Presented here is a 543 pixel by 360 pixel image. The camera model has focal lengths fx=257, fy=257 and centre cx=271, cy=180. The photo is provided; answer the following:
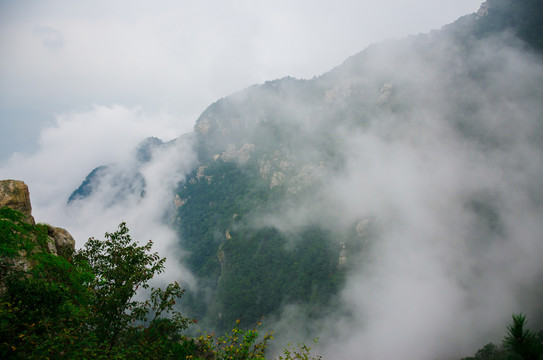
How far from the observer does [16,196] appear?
1545cm

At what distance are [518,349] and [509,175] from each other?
675 ft

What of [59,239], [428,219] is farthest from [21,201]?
[428,219]

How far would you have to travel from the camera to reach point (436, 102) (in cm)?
19188

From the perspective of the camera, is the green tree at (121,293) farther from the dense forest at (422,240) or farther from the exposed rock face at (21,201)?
the dense forest at (422,240)

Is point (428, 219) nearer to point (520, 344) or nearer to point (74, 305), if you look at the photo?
point (520, 344)

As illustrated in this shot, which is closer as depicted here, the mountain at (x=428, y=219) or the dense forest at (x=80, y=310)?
the dense forest at (x=80, y=310)

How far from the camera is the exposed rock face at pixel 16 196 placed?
15.0 m

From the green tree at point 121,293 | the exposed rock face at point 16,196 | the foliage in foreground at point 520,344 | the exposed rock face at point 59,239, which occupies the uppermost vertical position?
the exposed rock face at point 16,196

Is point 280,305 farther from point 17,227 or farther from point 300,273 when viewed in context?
point 17,227

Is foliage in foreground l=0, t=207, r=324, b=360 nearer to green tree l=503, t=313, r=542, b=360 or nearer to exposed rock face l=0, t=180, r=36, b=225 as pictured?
exposed rock face l=0, t=180, r=36, b=225

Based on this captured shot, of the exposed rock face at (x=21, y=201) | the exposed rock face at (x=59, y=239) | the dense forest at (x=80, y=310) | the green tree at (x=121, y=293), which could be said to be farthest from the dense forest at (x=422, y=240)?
the dense forest at (x=80, y=310)

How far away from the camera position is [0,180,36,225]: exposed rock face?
15017 millimetres

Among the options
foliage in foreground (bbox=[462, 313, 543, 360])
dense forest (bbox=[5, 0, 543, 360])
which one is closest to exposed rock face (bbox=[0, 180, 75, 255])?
foliage in foreground (bbox=[462, 313, 543, 360])

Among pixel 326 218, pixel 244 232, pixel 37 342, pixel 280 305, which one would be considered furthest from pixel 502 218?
pixel 37 342
